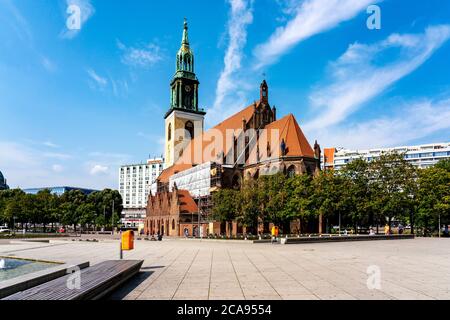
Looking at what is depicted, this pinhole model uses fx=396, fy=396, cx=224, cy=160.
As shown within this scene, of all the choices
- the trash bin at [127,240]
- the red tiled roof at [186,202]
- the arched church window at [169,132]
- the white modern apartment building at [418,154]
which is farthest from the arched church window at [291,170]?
the white modern apartment building at [418,154]

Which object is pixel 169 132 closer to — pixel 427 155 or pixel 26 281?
pixel 26 281

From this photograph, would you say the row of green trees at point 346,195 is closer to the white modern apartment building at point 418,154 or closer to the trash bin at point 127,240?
the trash bin at point 127,240

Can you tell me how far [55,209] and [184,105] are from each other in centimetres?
3755

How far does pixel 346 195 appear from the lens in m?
48.4

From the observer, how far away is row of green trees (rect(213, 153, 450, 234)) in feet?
153

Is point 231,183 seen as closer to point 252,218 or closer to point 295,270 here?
point 252,218

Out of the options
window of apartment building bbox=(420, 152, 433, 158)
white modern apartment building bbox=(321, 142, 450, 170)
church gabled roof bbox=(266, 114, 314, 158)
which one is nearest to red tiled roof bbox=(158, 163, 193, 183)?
church gabled roof bbox=(266, 114, 314, 158)

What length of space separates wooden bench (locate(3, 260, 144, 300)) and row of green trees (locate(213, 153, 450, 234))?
34525mm

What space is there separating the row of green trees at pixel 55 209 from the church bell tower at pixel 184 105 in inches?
875

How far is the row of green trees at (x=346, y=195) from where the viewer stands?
46.8 metres

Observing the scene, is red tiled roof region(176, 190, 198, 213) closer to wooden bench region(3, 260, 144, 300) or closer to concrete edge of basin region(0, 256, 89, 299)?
wooden bench region(3, 260, 144, 300)
